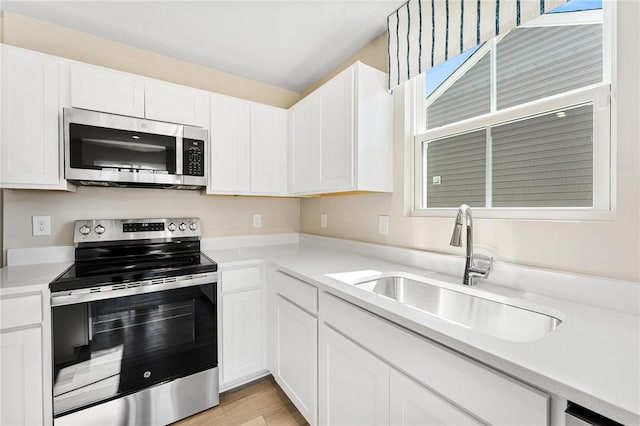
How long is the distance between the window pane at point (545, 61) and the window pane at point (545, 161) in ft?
0.39

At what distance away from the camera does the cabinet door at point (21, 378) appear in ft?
4.16

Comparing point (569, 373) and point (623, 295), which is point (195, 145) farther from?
point (623, 295)

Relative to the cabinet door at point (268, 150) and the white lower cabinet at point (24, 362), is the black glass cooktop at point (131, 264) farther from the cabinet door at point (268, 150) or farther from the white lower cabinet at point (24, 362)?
the cabinet door at point (268, 150)

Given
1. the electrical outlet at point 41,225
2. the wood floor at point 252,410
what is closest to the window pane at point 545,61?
the wood floor at point 252,410

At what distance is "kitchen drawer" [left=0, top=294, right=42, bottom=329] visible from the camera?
49.1 inches

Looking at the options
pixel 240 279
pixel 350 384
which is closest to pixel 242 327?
pixel 240 279

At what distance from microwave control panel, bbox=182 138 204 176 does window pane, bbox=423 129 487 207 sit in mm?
1557

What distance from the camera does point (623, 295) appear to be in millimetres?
950

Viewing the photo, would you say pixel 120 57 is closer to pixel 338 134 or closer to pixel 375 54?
pixel 338 134

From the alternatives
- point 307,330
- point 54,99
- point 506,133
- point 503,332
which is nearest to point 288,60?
point 54,99

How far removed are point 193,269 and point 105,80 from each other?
4.31 ft

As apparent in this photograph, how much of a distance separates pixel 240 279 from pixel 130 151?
43.0 inches

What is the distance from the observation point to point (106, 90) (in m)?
1.75

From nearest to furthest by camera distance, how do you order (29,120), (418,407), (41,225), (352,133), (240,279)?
(418,407), (29,120), (352,133), (41,225), (240,279)
